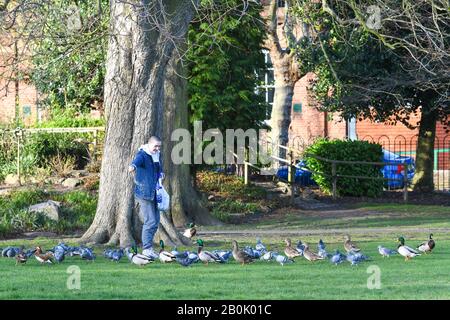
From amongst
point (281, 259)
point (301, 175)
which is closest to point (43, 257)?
point (281, 259)

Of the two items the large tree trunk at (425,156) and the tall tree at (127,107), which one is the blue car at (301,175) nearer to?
the large tree trunk at (425,156)

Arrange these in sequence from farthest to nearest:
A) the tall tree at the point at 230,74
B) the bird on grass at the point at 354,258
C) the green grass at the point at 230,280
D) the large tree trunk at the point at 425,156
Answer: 1. the large tree trunk at the point at 425,156
2. the tall tree at the point at 230,74
3. the bird on grass at the point at 354,258
4. the green grass at the point at 230,280

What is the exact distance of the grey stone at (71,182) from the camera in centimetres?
2686

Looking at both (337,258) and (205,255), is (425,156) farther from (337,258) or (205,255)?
(205,255)

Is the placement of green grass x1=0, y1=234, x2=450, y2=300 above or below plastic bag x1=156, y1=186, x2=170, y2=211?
below

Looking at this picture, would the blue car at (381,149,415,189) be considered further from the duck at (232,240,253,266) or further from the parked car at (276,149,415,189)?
the duck at (232,240,253,266)

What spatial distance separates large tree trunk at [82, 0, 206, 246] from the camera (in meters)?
18.3

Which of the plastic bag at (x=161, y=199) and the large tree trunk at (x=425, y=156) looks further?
the large tree trunk at (x=425, y=156)

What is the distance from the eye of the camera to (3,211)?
76.7 feet

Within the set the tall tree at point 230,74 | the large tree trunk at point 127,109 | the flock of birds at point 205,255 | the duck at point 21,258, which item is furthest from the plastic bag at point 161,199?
the tall tree at point 230,74

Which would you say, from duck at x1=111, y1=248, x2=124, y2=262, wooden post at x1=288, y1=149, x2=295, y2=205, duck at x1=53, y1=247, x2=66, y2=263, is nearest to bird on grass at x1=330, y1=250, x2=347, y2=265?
duck at x1=111, y1=248, x2=124, y2=262

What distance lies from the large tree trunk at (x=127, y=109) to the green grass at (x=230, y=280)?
2.24 m

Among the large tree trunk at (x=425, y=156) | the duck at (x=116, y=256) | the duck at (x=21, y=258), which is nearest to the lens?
the duck at (x=21, y=258)

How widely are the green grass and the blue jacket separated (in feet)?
3.83
